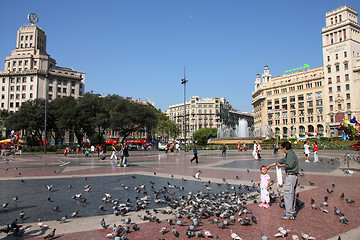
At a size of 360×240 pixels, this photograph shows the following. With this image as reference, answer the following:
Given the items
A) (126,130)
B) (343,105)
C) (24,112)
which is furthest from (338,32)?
(24,112)

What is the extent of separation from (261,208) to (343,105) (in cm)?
8112

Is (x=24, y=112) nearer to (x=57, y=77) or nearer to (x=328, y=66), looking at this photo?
(x=57, y=77)

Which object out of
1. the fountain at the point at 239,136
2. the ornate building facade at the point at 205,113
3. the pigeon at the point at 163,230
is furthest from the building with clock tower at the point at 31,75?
the pigeon at the point at 163,230

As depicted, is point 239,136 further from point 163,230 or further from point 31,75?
point 31,75

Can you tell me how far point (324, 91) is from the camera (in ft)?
260

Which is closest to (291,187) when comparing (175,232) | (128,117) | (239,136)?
(175,232)

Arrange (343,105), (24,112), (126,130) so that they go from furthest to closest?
(343,105) → (126,130) → (24,112)

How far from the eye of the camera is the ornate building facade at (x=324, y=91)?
236 ft

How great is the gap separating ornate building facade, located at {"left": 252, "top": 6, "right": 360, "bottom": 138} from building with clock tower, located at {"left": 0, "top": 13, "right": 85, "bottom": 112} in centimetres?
6732

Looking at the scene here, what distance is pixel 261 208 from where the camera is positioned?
626cm

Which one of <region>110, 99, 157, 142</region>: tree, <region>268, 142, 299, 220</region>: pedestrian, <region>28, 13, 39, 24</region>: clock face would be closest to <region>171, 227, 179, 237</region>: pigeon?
<region>268, 142, 299, 220</region>: pedestrian

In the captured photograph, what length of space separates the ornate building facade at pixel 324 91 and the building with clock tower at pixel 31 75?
221 ft

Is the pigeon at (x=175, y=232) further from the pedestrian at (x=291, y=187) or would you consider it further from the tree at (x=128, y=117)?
the tree at (x=128, y=117)

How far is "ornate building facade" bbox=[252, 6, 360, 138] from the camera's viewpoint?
71.9 m
